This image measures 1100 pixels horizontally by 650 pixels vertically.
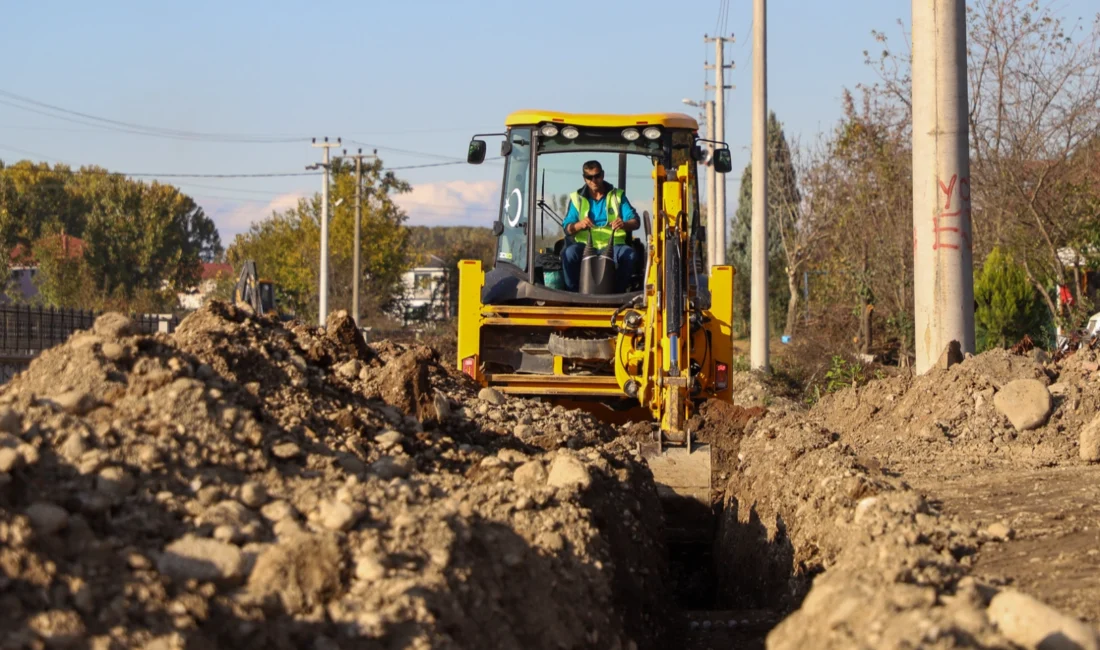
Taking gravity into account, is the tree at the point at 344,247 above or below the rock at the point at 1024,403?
above

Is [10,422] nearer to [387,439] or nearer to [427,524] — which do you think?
[427,524]

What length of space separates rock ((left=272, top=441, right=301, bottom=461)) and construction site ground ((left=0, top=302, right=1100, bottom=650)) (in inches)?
0.6

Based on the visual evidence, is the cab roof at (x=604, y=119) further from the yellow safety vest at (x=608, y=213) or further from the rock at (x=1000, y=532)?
the rock at (x=1000, y=532)

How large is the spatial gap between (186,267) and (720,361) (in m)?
56.1

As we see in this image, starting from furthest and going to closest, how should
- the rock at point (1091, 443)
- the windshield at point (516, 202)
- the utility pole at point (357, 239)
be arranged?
1. the utility pole at point (357, 239)
2. the windshield at point (516, 202)
3. the rock at point (1091, 443)

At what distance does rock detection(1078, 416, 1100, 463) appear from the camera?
25.6 ft

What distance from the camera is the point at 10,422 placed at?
443cm

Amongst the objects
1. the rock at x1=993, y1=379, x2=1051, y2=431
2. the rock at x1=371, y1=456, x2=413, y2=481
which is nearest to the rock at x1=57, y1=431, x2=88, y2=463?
the rock at x1=371, y1=456, x2=413, y2=481

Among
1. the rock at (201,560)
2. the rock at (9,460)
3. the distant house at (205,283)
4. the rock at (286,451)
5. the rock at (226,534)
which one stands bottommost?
the rock at (201,560)

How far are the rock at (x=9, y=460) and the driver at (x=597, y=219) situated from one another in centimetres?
690

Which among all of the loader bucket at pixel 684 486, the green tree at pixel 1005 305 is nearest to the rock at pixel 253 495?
the loader bucket at pixel 684 486

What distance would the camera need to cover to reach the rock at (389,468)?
5359 mm

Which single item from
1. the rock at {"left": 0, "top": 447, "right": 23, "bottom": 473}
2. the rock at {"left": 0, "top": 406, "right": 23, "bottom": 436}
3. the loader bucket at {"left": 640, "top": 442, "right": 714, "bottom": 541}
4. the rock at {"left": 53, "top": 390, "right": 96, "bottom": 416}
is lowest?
the loader bucket at {"left": 640, "top": 442, "right": 714, "bottom": 541}

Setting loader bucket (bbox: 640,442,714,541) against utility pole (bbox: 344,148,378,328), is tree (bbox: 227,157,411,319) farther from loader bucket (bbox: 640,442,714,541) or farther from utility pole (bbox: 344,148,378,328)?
loader bucket (bbox: 640,442,714,541)
